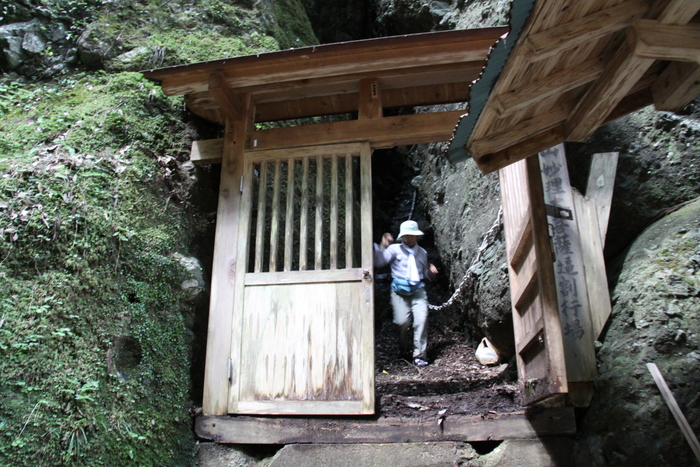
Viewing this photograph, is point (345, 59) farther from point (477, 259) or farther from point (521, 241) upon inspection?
→ point (477, 259)

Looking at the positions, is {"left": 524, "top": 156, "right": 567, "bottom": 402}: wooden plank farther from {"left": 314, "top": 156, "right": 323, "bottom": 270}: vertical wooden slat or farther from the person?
the person

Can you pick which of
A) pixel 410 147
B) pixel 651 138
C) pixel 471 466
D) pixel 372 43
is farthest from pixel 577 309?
Result: pixel 410 147

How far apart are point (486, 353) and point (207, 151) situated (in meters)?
4.72

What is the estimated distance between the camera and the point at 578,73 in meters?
3.23

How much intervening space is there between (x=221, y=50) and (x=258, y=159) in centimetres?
284

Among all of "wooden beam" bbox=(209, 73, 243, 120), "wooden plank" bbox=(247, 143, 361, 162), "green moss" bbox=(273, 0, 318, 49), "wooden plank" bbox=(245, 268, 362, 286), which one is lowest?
"wooden plank" bbox=(245, 268, 362, 286)

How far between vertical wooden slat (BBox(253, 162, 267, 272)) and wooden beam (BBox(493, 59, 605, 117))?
2.93 metres

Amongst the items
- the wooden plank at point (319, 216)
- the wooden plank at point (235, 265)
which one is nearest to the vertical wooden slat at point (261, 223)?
the wooden plank at point (235, 265)

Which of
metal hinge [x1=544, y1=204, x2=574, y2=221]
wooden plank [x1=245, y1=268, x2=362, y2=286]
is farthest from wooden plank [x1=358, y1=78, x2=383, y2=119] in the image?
metal hinge [x1=544, y1=204, x2=574, y2=221]

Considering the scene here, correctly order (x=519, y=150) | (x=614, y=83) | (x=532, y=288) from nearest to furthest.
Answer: (x=614, y=83) < (x=519, y=150) < (x=532, y=288)

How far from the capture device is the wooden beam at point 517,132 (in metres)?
3.77

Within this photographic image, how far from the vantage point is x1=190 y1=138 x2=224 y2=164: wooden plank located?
5832mm

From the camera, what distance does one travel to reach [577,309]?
15.5 feet

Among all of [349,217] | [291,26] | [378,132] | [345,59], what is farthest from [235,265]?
[291,26]
